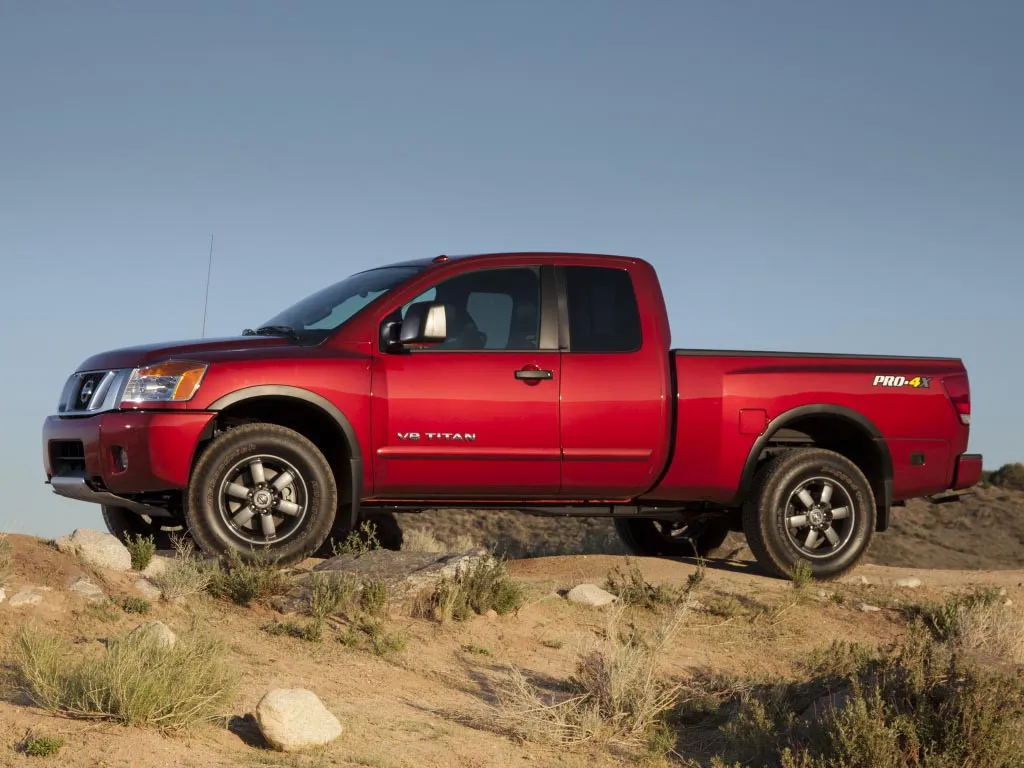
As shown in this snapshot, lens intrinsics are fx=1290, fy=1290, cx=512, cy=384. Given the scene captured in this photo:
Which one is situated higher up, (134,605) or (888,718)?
(134,605)

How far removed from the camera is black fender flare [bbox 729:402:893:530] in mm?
9859

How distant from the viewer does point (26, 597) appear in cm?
773

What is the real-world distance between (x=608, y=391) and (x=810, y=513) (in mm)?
2208

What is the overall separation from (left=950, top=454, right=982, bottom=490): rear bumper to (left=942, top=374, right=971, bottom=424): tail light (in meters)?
0.30

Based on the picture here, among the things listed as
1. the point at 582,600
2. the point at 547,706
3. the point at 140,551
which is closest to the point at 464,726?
the point at 547,706

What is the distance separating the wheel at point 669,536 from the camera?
468 inches

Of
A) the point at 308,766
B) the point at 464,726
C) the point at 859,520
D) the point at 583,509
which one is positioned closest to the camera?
the point at 308,766

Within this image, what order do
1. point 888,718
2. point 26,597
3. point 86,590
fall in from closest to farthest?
point 888,718, point 26,597, point 86,590

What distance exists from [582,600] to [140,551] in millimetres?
3107

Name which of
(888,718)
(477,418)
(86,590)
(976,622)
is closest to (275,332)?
(477,418)

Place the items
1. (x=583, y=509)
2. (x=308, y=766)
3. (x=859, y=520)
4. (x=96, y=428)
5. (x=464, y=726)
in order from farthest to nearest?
1. (x=859, y=520)
2. (x=583, y=509)
3. (x=96, y=428)
4. (x=464, y=726)
5. (x=308, y=766)

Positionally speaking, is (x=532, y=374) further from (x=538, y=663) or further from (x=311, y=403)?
(x=538, y=663)

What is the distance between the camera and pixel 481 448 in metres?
8.98

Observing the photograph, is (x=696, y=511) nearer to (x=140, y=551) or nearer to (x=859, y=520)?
(x=859, y=520)
